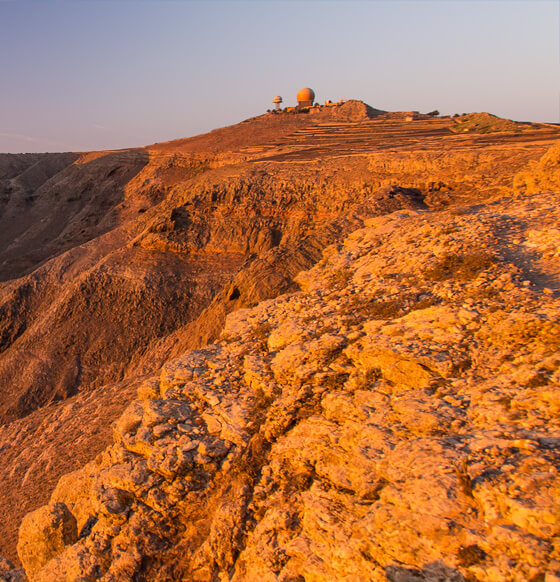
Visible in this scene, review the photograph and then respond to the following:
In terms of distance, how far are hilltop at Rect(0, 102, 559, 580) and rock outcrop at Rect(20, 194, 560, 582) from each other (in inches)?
1.0

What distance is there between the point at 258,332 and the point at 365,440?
2.63 metres

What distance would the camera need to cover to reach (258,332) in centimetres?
597

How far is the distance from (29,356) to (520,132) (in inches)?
680

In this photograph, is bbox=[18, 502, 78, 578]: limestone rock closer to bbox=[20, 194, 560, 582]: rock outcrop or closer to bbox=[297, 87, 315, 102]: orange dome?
bbox=[20, 194, 560, 582]: rock outcrop

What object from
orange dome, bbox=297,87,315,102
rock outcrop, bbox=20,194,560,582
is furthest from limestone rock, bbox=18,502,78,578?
orange dome, bbox=297,87,315,102

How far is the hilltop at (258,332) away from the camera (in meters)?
3.80

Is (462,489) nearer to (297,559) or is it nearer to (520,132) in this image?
(297,559)

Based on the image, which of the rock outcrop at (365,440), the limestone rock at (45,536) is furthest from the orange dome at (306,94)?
the limestone rock at (45,536)

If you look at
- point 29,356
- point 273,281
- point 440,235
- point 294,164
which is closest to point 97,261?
point 29,356

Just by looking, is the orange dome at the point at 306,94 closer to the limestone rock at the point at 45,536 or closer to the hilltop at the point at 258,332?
the hilltop at the point at 258,332

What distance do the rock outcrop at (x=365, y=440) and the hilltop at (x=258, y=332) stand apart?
0.03 m

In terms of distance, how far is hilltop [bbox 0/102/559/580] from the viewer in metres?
3.80

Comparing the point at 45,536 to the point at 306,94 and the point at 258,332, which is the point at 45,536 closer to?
the point at 258,332

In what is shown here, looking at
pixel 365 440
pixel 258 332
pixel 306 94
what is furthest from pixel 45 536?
pixel 306 94
